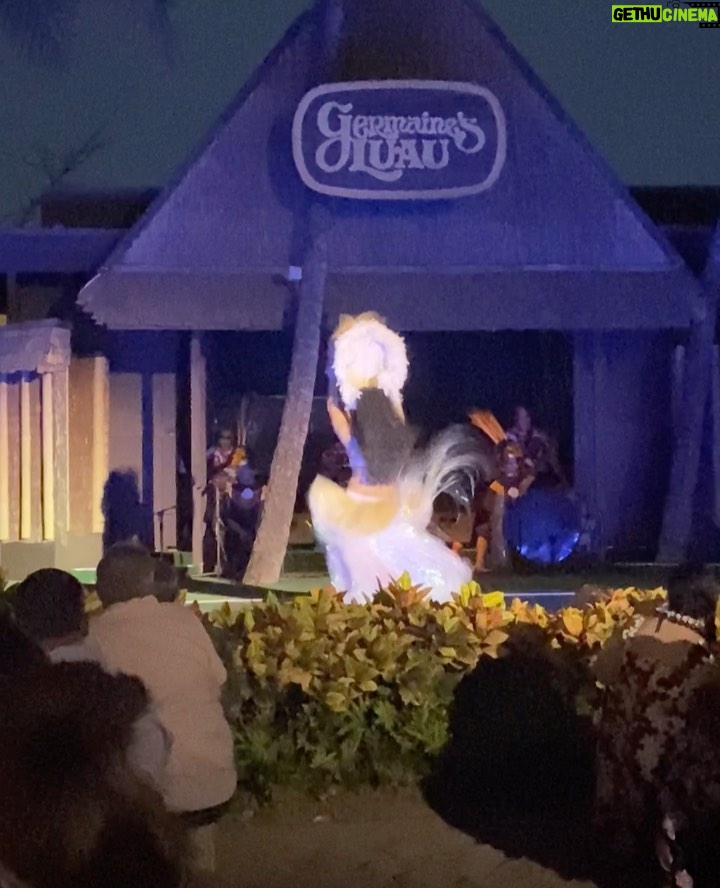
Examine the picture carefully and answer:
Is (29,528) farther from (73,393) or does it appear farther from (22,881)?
(22,881)

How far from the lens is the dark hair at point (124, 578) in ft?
14.3

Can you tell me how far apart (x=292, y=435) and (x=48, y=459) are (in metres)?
2.42

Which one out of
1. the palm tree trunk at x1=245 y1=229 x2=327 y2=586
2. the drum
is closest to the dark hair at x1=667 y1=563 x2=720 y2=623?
the palm tree trunk at x1=245 y1=229 x2=327 y2=586

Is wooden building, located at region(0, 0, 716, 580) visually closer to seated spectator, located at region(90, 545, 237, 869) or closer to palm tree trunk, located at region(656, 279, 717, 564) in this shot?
palm tree trunk, located at region(656, 279, 717, 564)

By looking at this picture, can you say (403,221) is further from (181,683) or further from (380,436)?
(181,683)

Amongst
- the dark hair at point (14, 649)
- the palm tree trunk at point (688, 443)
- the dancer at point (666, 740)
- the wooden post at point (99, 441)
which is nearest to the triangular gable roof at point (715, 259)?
the palm tree trunk at point (688, 443)

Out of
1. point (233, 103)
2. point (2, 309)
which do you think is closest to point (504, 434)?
point (233, 103)

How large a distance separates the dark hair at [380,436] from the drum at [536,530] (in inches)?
196

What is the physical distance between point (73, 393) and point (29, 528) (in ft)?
5.83

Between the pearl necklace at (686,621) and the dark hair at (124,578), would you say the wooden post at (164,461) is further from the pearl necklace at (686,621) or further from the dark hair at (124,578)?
the pearl necklace at (686,621)

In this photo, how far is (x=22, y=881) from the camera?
102 inches

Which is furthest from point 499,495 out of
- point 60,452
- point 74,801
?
point 74,801

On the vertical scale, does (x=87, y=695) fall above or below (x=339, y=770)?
above

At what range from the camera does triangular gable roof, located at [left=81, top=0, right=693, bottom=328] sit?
479 inches
